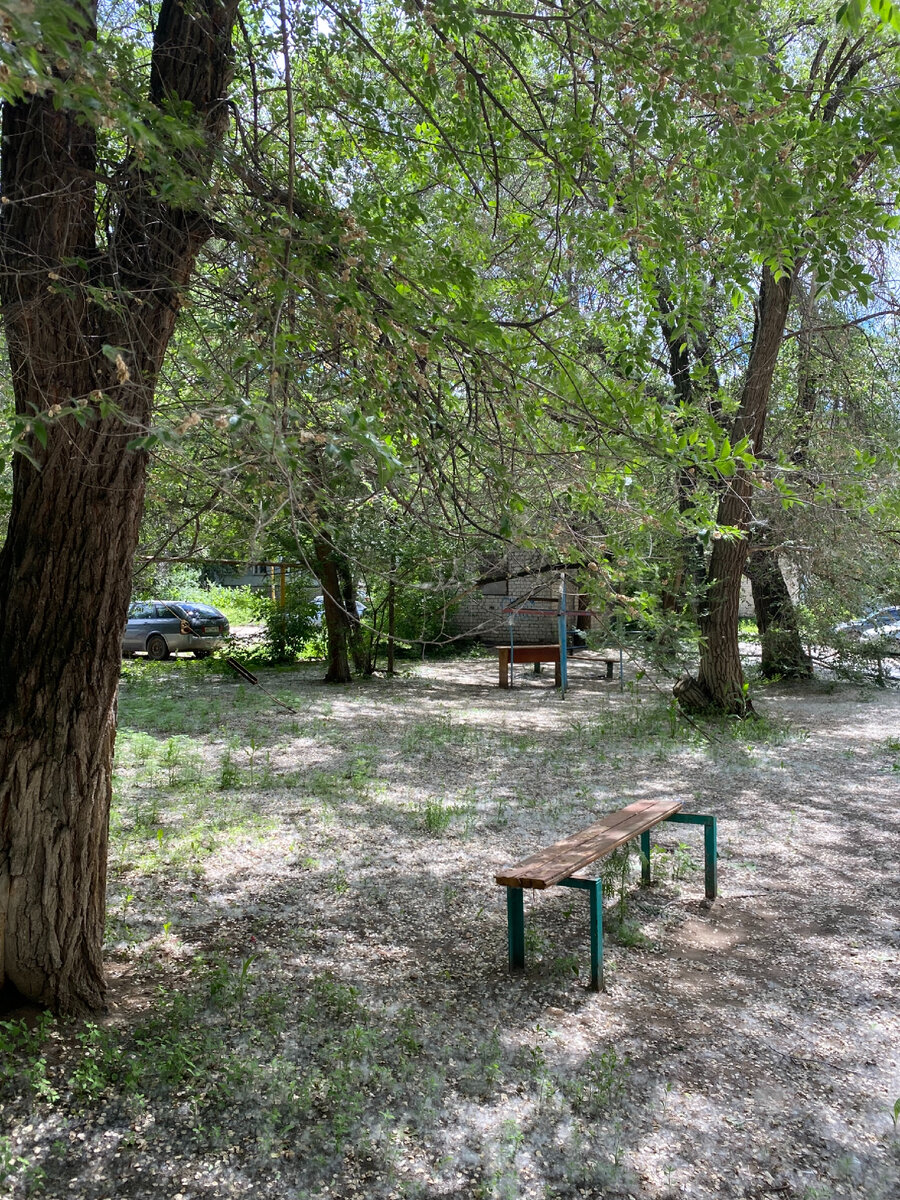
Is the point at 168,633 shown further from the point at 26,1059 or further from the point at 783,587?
the point at 26,1059

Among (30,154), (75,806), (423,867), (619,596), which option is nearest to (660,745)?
(423,867)

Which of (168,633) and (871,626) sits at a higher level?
(871,626)

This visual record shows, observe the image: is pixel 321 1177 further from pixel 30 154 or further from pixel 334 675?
pixel 334 675

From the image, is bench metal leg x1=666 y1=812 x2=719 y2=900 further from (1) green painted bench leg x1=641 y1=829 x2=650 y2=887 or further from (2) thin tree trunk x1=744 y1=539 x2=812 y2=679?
(2) thin tree trunk x1=744 y1=539 x2=812 y2=679

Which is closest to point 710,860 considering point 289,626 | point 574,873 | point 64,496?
point 574,873

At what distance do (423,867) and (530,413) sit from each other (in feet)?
10.6

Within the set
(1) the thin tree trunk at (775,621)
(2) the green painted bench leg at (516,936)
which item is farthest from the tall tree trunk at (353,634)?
(2) the green painted bench leg at (516,936)

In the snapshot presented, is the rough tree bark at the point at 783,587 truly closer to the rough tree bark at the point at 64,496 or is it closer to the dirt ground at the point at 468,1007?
the dirt ground at the point at 468,1007

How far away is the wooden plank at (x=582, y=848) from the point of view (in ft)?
12.9

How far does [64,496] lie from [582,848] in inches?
113

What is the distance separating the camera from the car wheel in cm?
1923

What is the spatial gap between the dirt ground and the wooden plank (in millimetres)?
431

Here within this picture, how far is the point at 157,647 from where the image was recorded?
1928 cm

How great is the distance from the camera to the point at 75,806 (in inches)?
135
